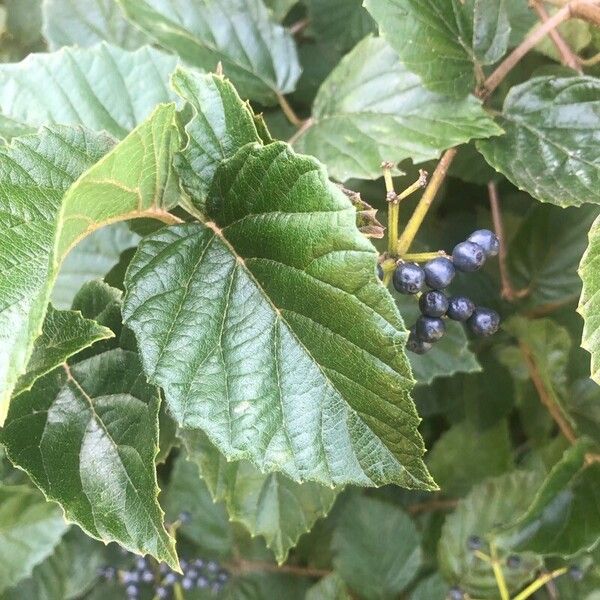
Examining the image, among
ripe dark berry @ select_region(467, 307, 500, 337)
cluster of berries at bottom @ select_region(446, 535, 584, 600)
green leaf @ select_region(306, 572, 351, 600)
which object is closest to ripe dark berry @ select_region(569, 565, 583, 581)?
cluster of berries at bottom @ select_region(446, 535, 584, 600)

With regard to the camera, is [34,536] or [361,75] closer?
[361,75]

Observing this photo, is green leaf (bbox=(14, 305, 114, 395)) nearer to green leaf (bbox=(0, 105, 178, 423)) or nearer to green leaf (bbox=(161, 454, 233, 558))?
green leaf (bbox=(0, 105, 178, 423))

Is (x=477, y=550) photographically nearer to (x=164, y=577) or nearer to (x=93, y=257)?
(x=164, y=577)

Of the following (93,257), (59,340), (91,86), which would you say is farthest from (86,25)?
(59,340)

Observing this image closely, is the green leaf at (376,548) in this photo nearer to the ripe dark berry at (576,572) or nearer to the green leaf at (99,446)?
the ripe dark berry at (576,572)

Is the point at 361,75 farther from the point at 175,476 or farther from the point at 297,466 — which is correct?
the point at 175,476

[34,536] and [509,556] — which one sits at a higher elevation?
[34,536]

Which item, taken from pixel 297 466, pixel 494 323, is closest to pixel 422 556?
pixel 494 323
